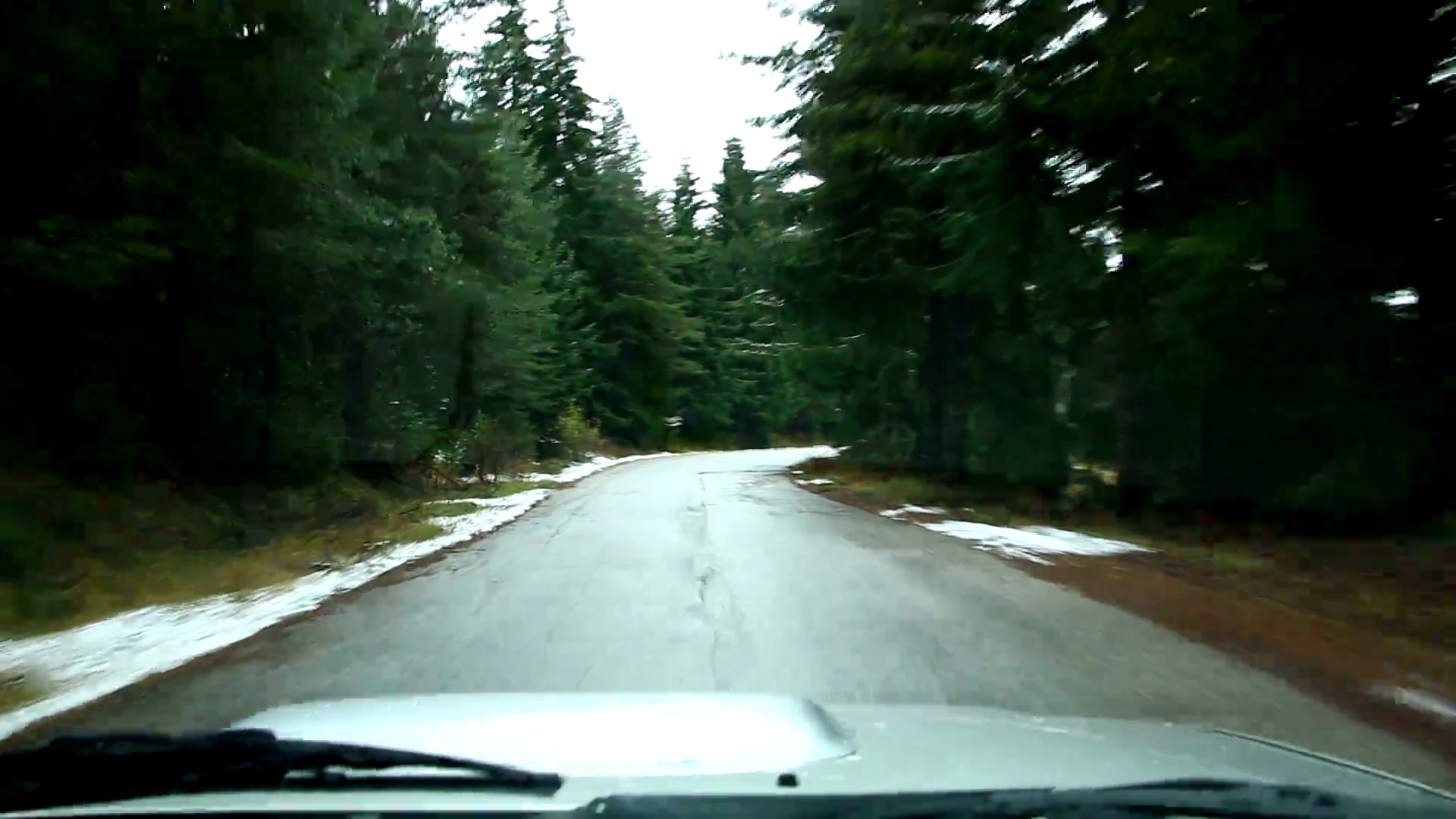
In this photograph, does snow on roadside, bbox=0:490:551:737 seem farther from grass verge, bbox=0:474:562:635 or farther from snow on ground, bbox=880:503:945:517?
snow on ground, bbox=880:503:945:517

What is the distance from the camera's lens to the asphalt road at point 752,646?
23.9 feet

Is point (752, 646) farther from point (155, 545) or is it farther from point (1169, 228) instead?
point (155, 545)

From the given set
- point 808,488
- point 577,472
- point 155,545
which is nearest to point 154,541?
point 155,545

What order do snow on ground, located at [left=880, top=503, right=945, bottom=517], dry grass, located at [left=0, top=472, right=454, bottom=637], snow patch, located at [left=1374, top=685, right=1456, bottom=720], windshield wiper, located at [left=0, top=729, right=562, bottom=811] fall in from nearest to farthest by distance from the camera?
1. windshield wiper, located at [left=0, top=729, right=562, bottom=811]
2. snow patch, located at [left=1374, top=685, right=1456, bottom=720]
3. dry grass, located at [left=0, top=472, right=454, bottom=637]
4. snow on ground, located at [left=880, top=503, right=945, bottom=517]

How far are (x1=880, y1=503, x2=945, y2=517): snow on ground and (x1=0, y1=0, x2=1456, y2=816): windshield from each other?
0.78ft

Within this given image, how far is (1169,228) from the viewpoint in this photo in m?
14.9

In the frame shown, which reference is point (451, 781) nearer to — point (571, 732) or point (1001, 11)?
point (571, 732)

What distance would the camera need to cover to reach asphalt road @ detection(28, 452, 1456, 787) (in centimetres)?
727

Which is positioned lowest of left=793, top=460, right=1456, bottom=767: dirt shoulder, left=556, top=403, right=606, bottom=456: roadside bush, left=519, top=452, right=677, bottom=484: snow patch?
left=793, top=460, right=1456, bottom=767: dirt shoulder


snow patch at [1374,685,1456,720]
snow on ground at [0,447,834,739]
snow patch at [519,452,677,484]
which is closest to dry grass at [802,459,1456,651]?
snow patch at [1374,685,1456,720]

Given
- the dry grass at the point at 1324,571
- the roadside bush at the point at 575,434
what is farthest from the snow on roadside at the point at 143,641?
the roadside bush at the point at 575,434

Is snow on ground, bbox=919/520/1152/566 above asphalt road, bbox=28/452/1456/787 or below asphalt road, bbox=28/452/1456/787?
above

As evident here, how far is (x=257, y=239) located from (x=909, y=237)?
527 inches

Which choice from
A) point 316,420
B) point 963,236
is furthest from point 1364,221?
point 316,420
